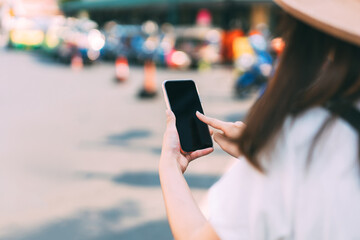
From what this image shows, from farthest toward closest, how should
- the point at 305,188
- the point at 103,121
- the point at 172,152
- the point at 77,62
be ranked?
the point at 77,62 < the point at 103,121 < the point at 172,152 < the point at 305,188

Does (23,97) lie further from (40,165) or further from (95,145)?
(40,165)

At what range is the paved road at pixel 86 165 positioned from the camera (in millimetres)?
4164

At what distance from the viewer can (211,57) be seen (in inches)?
773

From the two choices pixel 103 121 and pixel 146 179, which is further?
pixel 103 121

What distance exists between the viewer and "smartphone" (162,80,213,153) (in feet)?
4.86

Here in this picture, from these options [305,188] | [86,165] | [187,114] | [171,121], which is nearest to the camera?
[305,188]

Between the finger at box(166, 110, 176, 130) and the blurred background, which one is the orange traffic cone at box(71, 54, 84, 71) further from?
the finger at box(166, 110, 176, 130)

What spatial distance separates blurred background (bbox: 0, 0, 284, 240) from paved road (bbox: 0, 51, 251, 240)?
0.05 ft

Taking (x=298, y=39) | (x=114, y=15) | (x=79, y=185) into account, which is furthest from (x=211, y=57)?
(x=114, y=15)

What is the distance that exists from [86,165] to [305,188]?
5193mm

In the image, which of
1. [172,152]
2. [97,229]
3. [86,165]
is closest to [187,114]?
[172,152]

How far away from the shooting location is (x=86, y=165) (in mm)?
5902

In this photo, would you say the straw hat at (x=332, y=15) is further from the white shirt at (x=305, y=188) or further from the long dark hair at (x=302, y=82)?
the white shirt at (x=305, y=188)

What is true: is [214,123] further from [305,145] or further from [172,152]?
[305,145]
